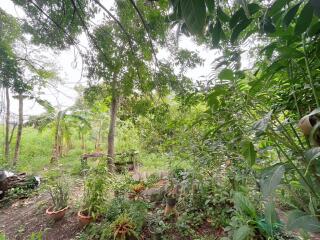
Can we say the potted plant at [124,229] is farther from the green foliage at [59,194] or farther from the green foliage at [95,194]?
the green foliage at [59,194]

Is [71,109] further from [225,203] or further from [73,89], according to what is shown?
[225,203]

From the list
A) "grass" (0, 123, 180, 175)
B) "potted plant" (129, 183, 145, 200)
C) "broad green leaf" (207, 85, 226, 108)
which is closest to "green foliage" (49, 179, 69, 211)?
"grass" (0, 123, 180, 175)

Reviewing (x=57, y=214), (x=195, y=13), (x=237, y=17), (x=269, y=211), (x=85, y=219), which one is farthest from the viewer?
(x=57, y=214)

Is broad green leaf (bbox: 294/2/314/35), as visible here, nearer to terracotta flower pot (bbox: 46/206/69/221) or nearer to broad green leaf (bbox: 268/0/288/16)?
broad green leaf (bbox: 268/0/288/16)

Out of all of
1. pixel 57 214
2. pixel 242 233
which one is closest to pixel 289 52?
pixel 242 233

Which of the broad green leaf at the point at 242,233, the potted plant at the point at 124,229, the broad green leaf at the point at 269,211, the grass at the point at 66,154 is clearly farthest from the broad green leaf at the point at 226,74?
the grass at the point at 66,154

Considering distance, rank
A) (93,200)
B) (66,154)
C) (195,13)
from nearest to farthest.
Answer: (195,13)
(93,200)
(66,154)

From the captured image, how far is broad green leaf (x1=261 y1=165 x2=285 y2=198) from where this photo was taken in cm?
61

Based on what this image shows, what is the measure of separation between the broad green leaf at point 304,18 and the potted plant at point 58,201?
3216 millimetres

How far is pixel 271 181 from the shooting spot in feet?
2.07

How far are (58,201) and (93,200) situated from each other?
0.68 meters

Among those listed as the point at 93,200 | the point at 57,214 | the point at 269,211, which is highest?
the point at 269,211

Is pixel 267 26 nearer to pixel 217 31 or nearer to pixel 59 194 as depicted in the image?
pixel 217 31

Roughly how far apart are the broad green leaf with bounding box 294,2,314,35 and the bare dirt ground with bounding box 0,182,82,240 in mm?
2625
